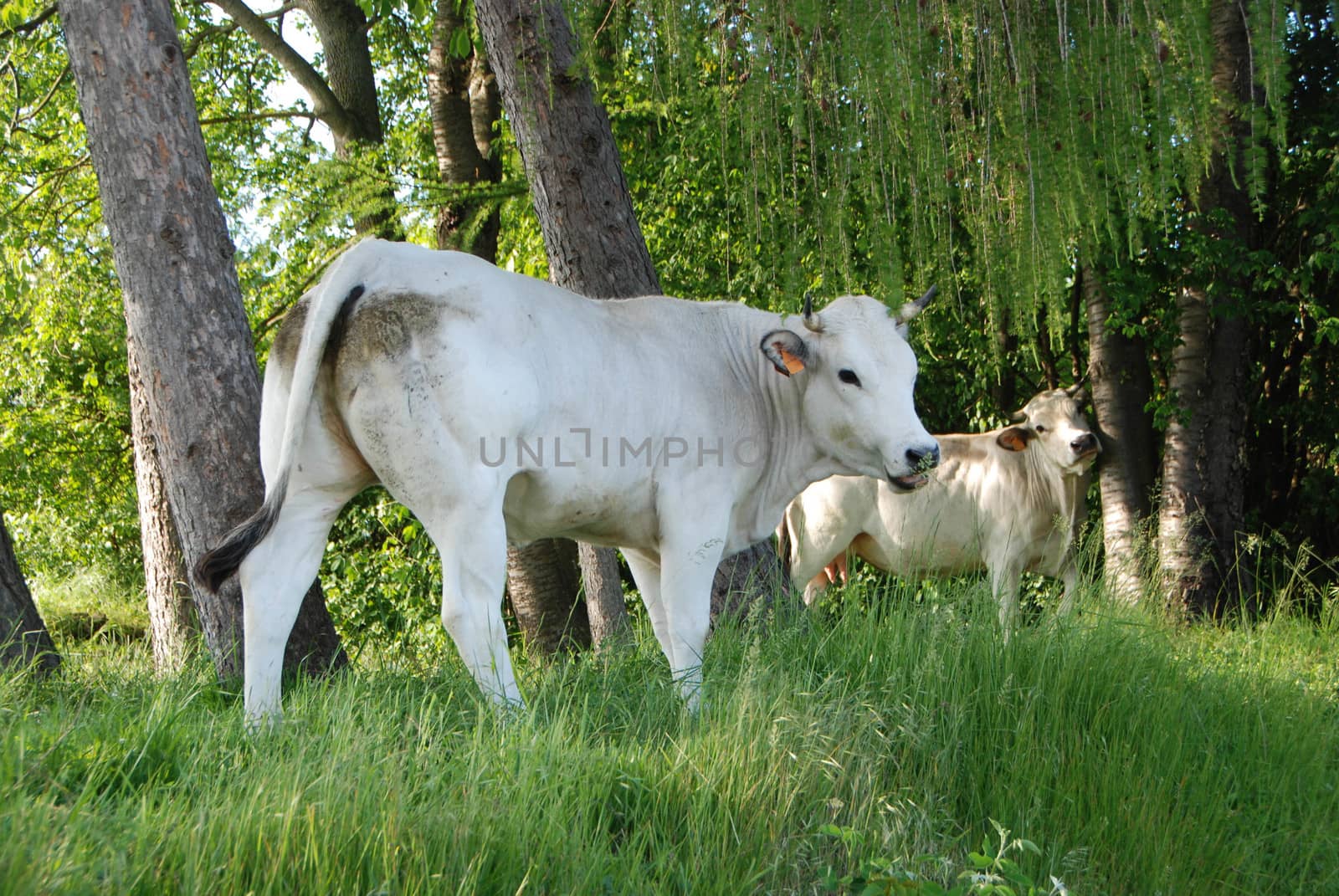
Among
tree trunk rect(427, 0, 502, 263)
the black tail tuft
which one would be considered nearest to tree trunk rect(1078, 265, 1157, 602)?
tree trunk rect(427, 0, 502, 263)

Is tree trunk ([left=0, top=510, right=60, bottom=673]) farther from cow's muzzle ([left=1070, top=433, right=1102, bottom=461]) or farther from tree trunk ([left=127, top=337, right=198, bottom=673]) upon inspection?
cow's muzzle ([left=1070, top=433, right=1102, bottom=461])

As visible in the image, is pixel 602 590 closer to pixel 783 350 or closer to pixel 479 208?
pixel 783 350

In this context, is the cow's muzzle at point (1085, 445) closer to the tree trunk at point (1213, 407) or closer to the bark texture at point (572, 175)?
the tree trunk at point (1213, 407)

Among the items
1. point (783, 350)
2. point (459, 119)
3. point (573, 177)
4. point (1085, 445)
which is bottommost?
point (1085, 445)

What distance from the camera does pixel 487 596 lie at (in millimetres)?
4219

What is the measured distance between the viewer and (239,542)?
407 cm

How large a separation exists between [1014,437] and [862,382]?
4430 mm

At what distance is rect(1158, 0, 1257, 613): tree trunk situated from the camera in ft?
26.0

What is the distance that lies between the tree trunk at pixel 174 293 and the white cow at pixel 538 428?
1.00m

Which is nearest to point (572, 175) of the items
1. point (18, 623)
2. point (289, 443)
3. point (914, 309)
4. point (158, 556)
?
point (914, 309)

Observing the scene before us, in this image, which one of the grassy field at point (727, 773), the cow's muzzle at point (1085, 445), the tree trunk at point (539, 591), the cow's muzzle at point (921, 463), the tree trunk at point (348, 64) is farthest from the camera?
the tree trunk at point (348, 64)

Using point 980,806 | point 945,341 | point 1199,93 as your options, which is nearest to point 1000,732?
point 980,806

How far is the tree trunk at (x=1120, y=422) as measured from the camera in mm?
8703

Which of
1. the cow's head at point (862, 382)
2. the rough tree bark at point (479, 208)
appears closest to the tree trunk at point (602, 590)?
the rough tree bark at point (479, 208)
